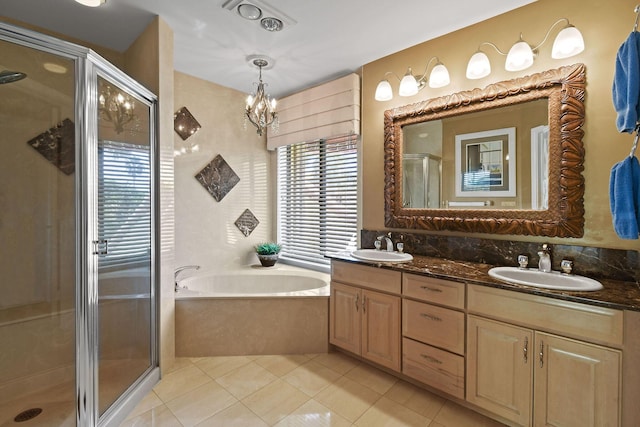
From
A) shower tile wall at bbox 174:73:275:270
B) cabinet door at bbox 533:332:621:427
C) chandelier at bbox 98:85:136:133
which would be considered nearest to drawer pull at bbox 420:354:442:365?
cabinet door at bbox 533:332:621:427

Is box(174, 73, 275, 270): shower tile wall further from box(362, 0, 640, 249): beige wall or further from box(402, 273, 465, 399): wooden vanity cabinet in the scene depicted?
box(402, 273, 465, 399): wooden vanity cabinet

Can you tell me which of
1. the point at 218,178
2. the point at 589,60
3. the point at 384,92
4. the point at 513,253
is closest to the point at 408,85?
the point at 384,92

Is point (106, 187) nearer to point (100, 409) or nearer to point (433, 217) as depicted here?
point (100, 409)

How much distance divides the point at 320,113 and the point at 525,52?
174 cm

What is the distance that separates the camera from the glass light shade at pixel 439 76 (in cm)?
221

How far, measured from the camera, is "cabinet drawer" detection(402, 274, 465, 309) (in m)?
1.80

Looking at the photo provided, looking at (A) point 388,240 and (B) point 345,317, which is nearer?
(B) point 345,317

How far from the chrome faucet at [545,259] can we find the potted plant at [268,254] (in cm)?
245

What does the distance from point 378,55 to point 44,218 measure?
2.63 m

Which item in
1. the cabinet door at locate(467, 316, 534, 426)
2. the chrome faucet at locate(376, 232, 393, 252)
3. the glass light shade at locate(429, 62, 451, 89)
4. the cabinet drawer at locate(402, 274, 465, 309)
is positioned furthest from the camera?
the chrome faucet at locate(376, 232, 393, 252)

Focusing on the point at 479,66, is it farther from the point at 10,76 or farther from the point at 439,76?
the point at 10,76

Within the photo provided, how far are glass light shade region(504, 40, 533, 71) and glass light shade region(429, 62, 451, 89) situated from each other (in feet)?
1.32

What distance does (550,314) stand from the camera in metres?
1.50

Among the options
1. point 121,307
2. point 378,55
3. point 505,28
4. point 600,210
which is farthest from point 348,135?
point 121,307
